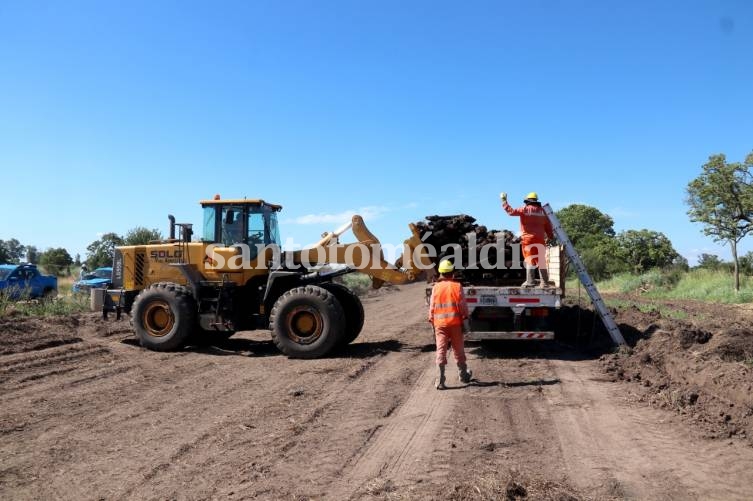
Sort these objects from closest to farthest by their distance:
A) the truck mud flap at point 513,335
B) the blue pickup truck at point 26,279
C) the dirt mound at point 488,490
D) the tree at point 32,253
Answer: the dirt mound at point 488,490 → the truck mud flap at point 513,335 → the blue pickup truck at point 26,279 → the tree at point 32,253

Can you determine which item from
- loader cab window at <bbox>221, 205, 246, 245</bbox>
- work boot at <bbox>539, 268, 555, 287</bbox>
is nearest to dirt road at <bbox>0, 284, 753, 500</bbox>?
work boot at <bbox>539, 268, 555, 287</bbox>

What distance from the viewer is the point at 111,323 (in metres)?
15.7

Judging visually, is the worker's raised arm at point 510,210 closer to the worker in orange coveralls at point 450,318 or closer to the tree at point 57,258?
the worker in orange coveralls at point 450,318

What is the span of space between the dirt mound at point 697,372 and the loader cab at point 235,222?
22.4ft

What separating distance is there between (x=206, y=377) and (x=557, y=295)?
5950 millimetres

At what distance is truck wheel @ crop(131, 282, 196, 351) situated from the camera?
1133 centimetres

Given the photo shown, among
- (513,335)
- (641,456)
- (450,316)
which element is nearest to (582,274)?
(513,335)

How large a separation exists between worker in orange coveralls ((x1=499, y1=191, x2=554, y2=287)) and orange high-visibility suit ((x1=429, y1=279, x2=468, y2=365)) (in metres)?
2.51

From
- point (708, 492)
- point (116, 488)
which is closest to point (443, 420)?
point (708, 492)

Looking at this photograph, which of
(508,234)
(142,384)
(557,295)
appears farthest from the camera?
(508,234)

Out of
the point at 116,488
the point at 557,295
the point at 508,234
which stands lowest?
the point at 116,488

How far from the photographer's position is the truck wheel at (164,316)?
37.2 feet

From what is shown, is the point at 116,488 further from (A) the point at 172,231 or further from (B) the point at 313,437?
(A) the point at 172,231

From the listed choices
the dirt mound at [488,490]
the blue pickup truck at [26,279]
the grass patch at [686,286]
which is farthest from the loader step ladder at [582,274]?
the blue pickup truck at [26,279]
